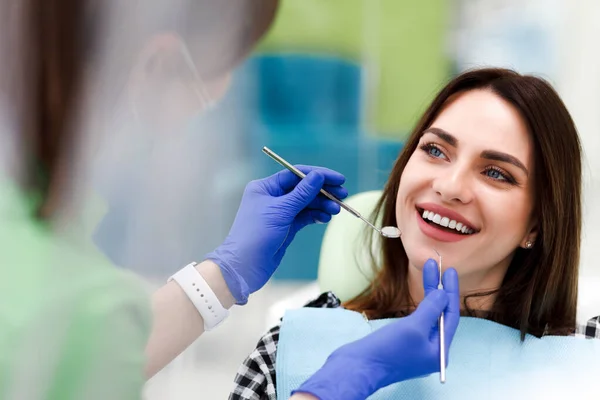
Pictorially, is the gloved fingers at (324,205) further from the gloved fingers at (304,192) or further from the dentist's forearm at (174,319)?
the dentist's forearm at (174,319)

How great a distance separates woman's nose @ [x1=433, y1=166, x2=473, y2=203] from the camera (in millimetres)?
1109

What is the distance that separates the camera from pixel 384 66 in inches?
111

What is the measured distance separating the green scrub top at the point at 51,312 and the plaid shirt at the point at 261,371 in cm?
57

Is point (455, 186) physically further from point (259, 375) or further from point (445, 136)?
point (259, 375)

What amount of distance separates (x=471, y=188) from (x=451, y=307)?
0.75 ft

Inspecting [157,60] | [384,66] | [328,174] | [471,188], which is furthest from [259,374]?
[384,66]

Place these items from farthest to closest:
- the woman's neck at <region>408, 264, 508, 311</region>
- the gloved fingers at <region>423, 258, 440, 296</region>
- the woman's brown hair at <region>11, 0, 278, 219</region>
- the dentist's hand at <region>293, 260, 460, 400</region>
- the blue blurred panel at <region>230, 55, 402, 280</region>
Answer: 1. the blue blurred panel at <region>230, 55, 402, 280</region>
2. the woman's neck at <region>408, 264, 508, 311</region>
3. the gloved fingers at <region>423, 258, 440, 296</region>
4. the dentist's hand at <region>293, 260, 460, 400</region>
5. the woman's brown hair at <region>11, 0, 278, 219</region>

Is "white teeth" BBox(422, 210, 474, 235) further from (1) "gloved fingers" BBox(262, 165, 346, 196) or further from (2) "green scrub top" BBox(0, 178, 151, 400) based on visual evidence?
(2) "green scrub top" BBox(0, 178, 151, 400)

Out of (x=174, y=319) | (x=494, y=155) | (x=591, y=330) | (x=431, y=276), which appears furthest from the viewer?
(x=591, y=330)

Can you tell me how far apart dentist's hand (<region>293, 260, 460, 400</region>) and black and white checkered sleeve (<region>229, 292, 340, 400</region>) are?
26 cm

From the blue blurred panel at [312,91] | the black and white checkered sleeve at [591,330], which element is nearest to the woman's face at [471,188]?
the black and white checkered sleeve at [591,330]

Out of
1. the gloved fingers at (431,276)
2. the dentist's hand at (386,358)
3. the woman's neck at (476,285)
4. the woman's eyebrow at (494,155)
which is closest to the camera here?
the dentist's hand at (386,358)

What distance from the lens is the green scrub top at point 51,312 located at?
1.90 ft

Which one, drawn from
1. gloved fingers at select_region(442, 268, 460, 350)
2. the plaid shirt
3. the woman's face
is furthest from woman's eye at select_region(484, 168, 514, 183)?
the plaid shirt
